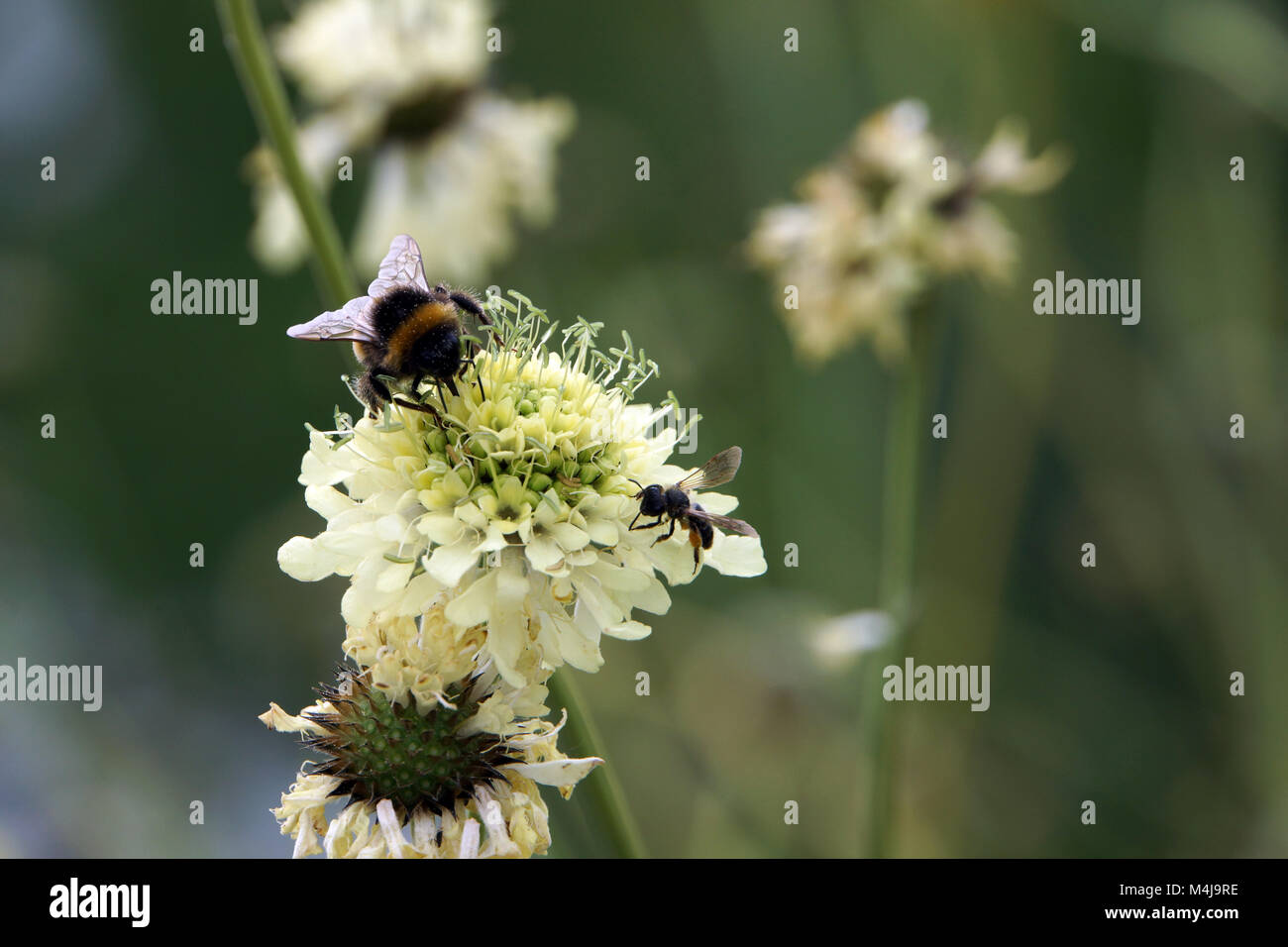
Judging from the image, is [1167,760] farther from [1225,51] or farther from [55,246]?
[55,246]

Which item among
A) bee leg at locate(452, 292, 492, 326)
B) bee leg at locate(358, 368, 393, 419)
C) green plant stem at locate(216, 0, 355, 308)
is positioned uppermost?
green plant stem at locate(216, 0, 355, 308)

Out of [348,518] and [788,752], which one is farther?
[788,752]

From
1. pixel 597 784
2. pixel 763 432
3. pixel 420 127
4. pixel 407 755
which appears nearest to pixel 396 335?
pixel 407 755

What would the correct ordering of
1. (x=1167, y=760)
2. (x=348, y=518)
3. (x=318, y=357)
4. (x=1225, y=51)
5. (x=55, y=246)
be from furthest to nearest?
(x=55, y=246) → (x=318, y=357) → (x=1167, y=760) → (x=1225, y=51) → (x=348, y=518)

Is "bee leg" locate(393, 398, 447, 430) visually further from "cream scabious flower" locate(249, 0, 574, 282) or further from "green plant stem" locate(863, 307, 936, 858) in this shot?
"cream scabious flower" locate(249, 0, 574, 282)

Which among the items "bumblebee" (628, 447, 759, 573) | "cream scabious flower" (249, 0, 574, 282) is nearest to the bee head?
"bumblebee" (628, 447, 759, 573)

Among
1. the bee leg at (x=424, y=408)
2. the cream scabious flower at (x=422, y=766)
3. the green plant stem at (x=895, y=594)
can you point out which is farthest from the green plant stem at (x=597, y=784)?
the green plant stem at (x=895, y=594)
